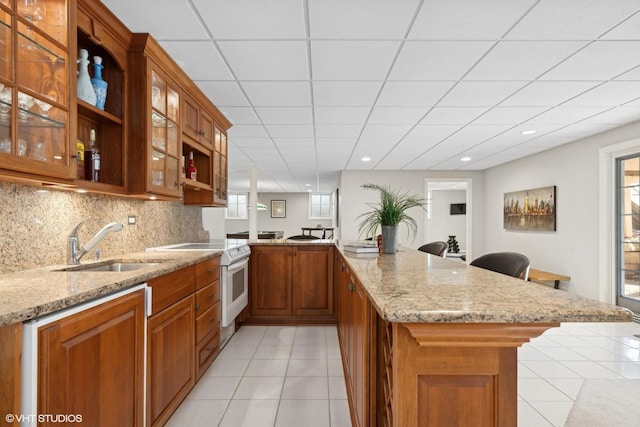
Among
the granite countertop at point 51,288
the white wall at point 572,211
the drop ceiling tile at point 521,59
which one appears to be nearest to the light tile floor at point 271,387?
the granite countertop at point 51,288

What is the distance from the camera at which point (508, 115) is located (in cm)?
356

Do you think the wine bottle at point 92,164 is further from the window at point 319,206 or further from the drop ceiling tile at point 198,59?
the window at point 319,206

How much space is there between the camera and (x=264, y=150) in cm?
536

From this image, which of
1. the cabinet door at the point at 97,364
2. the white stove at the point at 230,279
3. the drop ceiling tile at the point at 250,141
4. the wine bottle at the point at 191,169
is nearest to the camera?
the cabinet door at the point at 97,364

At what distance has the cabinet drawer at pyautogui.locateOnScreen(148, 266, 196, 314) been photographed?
A: 67.2 inches

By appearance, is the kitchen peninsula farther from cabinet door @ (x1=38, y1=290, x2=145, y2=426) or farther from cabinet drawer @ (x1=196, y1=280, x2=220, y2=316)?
cabinet drawer @ (x1=196, y1=280, x2=220, y2=316)

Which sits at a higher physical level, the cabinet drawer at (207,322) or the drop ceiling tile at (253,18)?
the drop ceiling tile at (253,18)

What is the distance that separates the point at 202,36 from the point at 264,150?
327 centimetres

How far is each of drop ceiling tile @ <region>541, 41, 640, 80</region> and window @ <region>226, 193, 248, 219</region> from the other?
11556mm

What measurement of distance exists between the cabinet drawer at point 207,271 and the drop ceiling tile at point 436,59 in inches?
77.8

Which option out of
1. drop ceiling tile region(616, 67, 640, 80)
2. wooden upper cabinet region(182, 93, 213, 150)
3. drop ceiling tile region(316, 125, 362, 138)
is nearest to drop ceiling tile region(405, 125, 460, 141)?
drop ceiling tile region(316, 125, 362, 138)

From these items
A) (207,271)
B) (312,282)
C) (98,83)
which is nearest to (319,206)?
(312,282)

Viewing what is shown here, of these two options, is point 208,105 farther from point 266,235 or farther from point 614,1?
point 266,235

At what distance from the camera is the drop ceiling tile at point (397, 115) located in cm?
337
